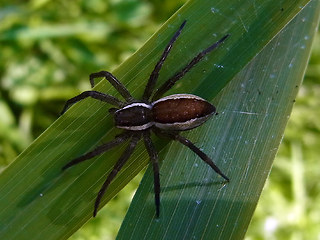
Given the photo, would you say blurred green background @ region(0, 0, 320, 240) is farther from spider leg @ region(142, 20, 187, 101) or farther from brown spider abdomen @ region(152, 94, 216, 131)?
spider leg @ region(142, 20, 187, 101)

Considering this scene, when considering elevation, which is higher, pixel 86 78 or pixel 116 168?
pixel 116 168

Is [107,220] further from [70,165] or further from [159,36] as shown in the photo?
[159,36]

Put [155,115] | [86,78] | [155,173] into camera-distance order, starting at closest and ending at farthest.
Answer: [155,173], [155,115], [86,78]

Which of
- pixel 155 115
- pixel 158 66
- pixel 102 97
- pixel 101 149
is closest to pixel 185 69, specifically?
pixel 158 66

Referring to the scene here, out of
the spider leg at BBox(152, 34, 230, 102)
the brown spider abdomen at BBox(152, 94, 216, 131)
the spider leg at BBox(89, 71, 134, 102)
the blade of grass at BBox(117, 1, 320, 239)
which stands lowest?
the blade of grass at BBox(117, 1, 320, 239)

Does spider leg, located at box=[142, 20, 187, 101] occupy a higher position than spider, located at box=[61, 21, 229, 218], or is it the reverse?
spider leg, located at box=[142, 20, 187, 101]

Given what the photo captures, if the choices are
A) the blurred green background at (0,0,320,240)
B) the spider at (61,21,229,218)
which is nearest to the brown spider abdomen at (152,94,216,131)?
the spider at (61,21,229,218)

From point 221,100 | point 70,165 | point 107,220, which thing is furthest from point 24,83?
point 221,100

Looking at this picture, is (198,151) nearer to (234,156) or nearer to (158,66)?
(234,156)
